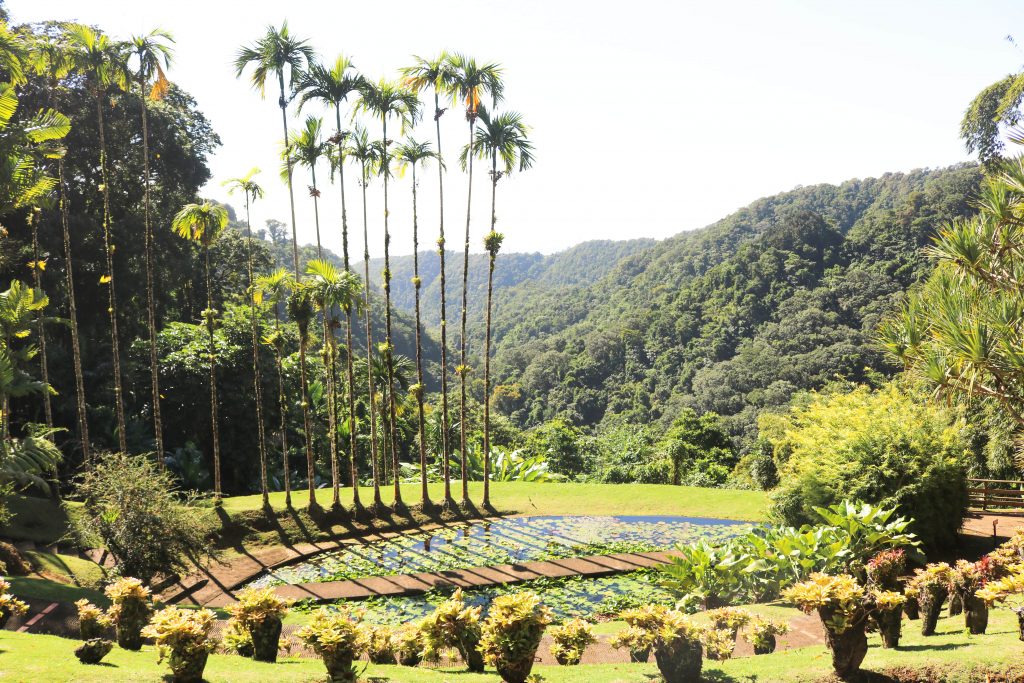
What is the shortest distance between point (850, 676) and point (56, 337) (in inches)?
929

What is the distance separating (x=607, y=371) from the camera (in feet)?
191

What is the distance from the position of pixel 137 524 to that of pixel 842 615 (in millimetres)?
10453

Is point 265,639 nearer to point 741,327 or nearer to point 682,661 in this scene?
point 682,661

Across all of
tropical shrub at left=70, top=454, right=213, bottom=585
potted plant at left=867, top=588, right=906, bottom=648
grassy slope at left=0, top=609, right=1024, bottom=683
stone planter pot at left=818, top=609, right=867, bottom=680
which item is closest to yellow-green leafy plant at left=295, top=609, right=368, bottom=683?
grassy slope at left=0, top=609, right=1024, bottom=683

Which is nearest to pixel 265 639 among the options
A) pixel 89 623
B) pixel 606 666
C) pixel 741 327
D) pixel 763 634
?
pixel 89 623

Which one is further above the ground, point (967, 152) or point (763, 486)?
point (967, 152)

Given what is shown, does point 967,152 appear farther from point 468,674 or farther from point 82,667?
point 82,667

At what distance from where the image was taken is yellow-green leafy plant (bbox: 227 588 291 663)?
21.9 feet

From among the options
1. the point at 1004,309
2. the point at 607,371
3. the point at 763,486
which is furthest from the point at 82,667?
the point at 607,371

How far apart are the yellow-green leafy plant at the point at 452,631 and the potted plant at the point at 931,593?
454 cm

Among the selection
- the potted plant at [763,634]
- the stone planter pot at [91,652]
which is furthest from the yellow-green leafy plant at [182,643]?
the potted plant at [763,634]

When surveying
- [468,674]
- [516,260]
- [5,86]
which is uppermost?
[516,260]

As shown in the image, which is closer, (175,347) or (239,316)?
(175,347)

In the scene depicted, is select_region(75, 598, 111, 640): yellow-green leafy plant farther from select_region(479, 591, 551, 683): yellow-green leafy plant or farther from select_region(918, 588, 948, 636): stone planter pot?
select_region(918, 588, 948, 636): stone planter pot
